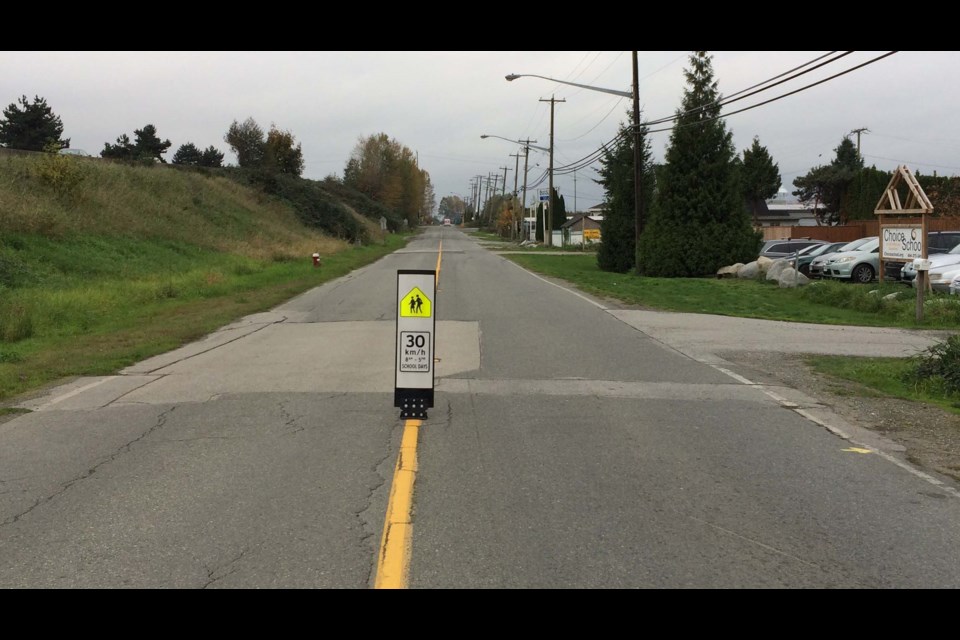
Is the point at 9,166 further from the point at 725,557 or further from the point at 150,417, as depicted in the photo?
Result: the point at 725,557

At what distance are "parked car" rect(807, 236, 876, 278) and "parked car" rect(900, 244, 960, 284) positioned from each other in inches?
125

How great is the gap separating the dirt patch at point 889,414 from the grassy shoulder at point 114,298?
9075mm

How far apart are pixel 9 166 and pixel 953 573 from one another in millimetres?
33768

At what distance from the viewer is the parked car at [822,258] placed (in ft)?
87.1

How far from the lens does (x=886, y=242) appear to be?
19656mm

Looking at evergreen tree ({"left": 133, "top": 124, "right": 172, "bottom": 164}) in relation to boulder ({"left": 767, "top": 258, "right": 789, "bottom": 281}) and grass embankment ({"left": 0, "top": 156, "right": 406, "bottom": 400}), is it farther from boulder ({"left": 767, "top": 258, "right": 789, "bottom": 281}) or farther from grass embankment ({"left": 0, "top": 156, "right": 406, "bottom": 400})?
boulder ({"left": 767, "top": 258, "right": 789, "bottom": 281})

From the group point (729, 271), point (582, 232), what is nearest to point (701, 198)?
point (729, 271)

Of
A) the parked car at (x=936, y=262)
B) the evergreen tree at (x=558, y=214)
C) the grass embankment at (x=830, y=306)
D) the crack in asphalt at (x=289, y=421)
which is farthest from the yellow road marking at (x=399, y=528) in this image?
the evergreen tree at (x=558, y=214)

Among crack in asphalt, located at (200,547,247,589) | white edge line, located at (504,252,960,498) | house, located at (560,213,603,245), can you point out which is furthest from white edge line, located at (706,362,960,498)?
house, located at (560,213,603,245)

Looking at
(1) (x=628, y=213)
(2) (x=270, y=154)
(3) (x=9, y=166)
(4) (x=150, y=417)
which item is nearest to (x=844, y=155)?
(1) (x=628, y=213)

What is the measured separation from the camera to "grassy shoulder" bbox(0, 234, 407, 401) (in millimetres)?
12237

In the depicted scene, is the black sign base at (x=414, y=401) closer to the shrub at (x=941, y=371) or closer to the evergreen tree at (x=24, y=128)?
the shrub at (x=941, y=371)

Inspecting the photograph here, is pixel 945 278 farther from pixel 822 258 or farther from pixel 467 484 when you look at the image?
pixel 467 484

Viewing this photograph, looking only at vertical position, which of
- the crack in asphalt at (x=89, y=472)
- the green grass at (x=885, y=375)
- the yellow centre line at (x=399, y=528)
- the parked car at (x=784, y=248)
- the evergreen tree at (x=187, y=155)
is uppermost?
the evergreen tree at (x=187, y=155)
